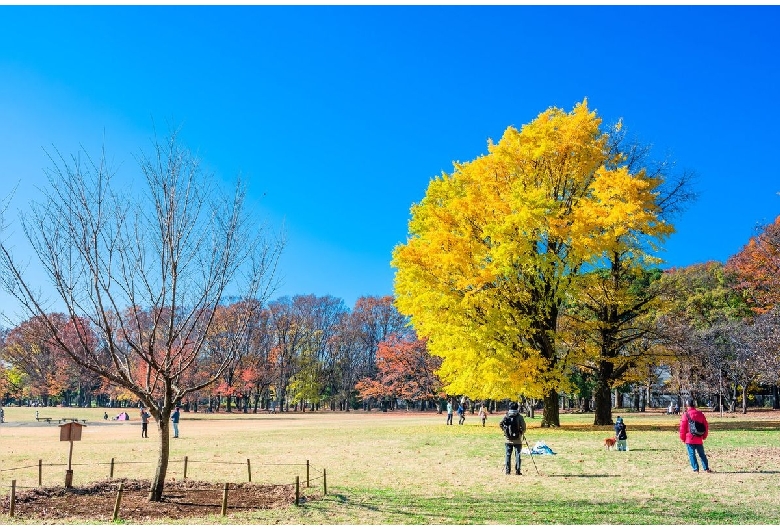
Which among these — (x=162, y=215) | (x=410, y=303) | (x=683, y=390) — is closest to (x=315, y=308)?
(x=683, y=390)

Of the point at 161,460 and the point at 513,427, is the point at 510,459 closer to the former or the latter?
the point at 513,427

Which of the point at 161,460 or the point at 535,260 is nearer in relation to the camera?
the point at 161,460

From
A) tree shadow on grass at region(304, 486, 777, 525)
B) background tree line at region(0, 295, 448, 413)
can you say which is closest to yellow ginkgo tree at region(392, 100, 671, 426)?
tree shadow on grass at region(304, 486, 777, 525)

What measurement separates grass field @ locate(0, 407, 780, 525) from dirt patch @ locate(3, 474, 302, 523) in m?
0.64

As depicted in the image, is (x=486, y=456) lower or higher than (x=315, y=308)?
lower

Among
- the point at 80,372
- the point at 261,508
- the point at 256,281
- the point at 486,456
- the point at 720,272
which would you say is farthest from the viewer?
the point at 80,372

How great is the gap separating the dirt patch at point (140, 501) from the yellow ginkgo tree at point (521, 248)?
13.8 m

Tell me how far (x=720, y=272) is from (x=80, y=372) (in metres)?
75.8

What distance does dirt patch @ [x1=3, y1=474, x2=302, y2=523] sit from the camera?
1036 cm

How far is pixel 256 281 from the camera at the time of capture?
40.1 ft

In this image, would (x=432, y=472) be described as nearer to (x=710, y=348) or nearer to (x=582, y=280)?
(x=582, y=280)

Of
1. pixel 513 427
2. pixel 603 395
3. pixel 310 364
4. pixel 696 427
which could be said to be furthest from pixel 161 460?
pixel 310 364

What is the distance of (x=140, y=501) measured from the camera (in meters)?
11.4

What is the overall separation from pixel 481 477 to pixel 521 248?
12.9 meters
